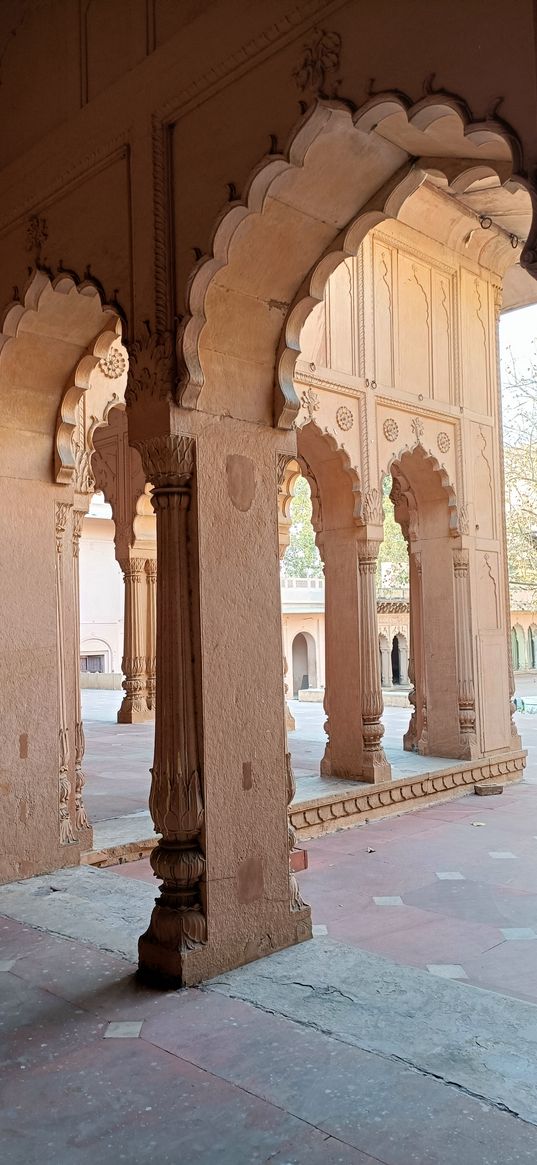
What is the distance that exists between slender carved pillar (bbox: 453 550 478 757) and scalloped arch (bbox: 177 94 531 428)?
20.7 feet

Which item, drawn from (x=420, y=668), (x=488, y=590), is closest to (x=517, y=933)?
(x=420, y=668)

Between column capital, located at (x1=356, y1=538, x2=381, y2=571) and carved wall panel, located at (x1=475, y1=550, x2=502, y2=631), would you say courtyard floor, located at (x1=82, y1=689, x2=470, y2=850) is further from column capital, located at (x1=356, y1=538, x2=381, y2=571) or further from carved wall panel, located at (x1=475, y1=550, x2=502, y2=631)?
column capital, located at (x1=356, y1=538, x2=381, y2=571)

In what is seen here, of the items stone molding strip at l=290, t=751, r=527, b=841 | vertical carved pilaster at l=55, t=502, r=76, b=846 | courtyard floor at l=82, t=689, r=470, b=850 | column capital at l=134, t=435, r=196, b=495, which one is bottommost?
stone molding strip at l=290, t=751, r=527, b=841

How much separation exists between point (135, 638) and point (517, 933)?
9128 millimetres

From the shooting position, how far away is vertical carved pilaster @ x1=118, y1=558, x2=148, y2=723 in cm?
1348

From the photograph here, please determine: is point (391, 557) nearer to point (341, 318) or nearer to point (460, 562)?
point (460, 562)

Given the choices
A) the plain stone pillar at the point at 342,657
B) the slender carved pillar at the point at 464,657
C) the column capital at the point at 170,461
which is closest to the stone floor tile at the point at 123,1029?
the column capital at the point at 170,461

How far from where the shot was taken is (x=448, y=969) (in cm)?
452

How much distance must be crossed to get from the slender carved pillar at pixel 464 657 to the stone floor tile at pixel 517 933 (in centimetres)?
479

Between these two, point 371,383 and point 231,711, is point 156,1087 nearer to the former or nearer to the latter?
point 231,711

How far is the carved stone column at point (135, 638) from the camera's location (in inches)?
530

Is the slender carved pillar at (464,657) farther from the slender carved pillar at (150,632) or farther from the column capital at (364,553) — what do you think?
the slender carved pillar at (150,632)

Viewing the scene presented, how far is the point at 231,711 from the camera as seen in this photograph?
3.91 m

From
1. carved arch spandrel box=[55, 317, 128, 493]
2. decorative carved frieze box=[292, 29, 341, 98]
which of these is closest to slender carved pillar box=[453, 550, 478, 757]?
carved arch spandrel box=[55, 317, 128, 493]
